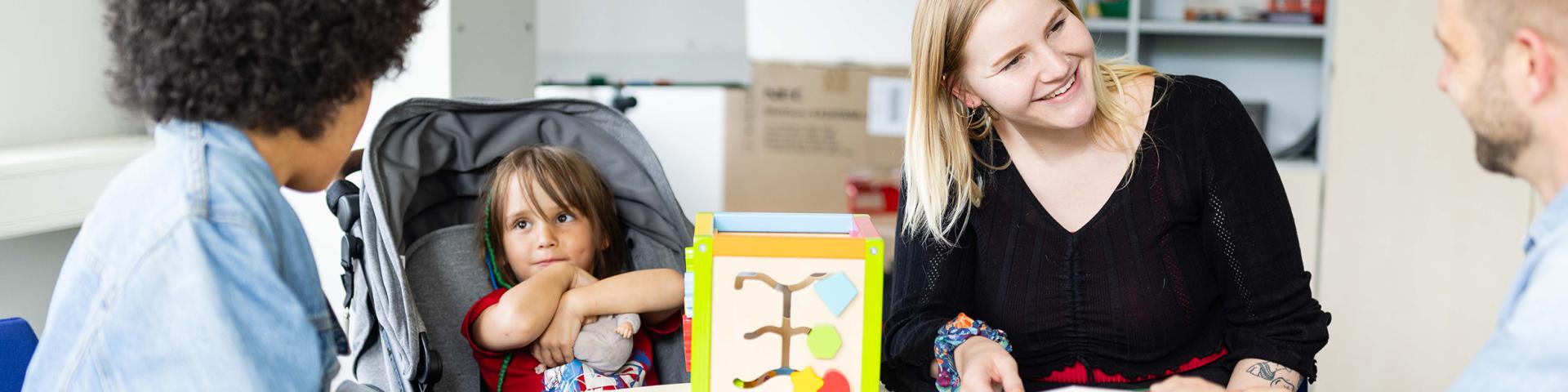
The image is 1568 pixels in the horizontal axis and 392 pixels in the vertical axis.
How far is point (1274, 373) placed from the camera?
1.50 m

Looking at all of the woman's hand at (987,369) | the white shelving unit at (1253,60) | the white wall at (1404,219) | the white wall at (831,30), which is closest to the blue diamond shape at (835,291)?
the woman's hand at (987,369)

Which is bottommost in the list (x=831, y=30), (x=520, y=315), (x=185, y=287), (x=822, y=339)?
(x=520, y=315)

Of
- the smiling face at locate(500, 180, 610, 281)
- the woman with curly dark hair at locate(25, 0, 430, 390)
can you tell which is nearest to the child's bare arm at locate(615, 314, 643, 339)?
the smiling face at locate(500, 180, 610, 281)

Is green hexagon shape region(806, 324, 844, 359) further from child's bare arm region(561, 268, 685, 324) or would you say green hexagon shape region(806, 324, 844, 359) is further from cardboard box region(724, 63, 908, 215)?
cardboard box region(724, 63, 908, 215)

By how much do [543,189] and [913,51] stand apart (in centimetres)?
61

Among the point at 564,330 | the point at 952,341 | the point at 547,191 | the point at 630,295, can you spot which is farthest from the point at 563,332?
the point at 952,341

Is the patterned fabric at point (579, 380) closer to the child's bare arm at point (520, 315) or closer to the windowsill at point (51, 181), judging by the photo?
the child's bare arm at point (520, 315)

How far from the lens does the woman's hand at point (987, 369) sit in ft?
4.55

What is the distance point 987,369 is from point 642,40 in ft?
10.2

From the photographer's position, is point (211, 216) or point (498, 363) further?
point (498, 363)

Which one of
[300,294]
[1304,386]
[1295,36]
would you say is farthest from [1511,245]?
[300,294]

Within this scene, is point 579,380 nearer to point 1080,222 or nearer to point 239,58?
point 1080,222

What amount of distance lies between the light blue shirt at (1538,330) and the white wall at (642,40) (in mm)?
3490

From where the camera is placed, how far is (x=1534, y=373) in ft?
2.84
